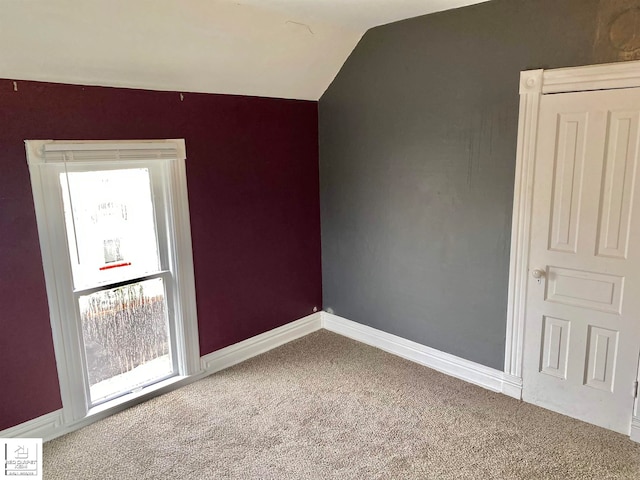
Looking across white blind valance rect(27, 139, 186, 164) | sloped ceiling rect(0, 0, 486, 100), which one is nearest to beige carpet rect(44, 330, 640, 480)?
white blind valance rect(27, 139, 186, 164)

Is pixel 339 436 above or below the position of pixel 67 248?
below

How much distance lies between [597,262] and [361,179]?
5.68 feet

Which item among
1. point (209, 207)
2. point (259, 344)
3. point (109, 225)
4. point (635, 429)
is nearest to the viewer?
point (635, 429)

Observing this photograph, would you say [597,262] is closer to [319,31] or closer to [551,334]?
[551,334]

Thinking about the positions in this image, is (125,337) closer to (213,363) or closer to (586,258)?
(213,363)

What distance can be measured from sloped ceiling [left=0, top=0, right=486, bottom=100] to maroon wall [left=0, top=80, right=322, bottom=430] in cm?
12

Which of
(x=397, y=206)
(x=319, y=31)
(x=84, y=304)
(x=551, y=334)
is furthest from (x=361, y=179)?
(x=84, y=304)

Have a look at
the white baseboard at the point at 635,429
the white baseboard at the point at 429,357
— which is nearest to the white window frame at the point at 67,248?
the white baseboard at the point at 429,357

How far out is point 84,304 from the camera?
278cm

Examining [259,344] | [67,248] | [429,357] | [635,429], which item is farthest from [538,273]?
[67,248]

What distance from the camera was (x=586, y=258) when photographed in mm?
2564

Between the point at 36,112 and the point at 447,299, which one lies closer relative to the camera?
the point at 36,112

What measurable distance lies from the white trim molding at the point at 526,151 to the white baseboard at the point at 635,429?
2.01ft

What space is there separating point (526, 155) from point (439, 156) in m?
0.59
